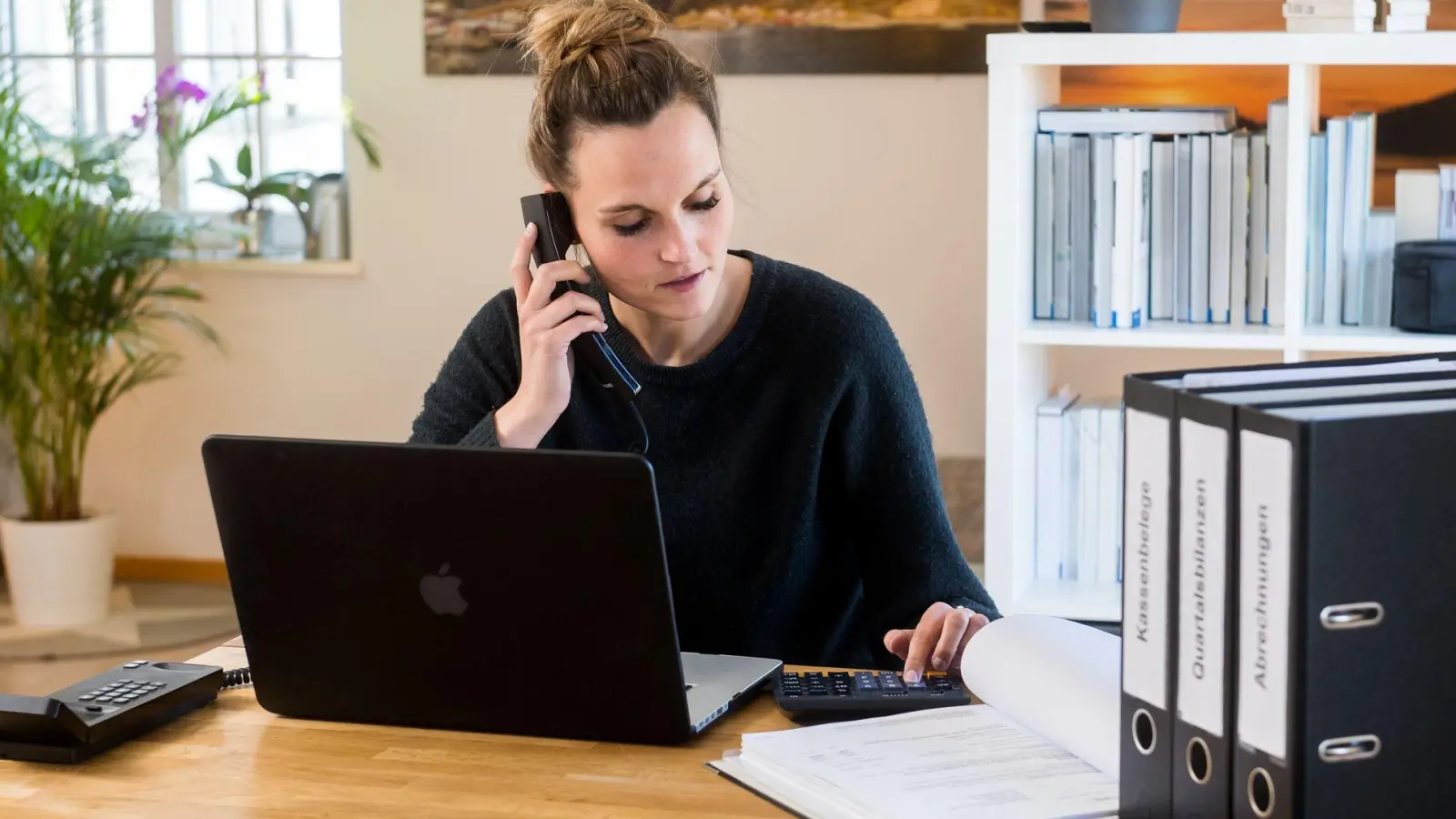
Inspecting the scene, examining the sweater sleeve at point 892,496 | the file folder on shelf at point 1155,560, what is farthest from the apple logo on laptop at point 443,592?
the sweater sleeve at point 892,496

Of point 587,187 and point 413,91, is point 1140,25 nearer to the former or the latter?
point 587,187

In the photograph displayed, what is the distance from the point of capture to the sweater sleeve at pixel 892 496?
1.68m

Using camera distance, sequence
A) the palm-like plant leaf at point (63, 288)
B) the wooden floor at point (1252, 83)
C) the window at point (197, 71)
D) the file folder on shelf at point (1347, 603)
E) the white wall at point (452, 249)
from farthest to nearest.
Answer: the window at point (197, 71) → the palm-like plant leaf at point (63, 288) → the white wall at point (452, 249) → the wooden floor at point (1252, 83) → the file folder on shelf at point (1347, 603)

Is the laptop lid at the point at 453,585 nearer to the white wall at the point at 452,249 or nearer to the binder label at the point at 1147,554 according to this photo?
the binder label at the point at 1147,554

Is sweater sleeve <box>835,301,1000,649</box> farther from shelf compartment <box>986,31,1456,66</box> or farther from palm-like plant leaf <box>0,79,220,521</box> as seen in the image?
palm-like plant leaf <box>0,79,220,521</box>

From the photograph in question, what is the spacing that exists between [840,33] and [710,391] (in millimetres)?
1766

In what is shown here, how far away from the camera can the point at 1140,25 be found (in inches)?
95.9

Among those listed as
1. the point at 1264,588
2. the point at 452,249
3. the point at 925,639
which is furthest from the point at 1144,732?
the point at 452,249

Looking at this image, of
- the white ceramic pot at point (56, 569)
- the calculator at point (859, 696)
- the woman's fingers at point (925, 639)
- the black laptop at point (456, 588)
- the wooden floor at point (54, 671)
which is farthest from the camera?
the white ceramic pot at point (56, 569)

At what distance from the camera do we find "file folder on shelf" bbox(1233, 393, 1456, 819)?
2.74ft

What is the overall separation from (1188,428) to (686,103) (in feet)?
3.07

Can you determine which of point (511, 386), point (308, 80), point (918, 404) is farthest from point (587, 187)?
point (308, 80)

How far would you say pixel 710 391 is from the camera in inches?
71.1

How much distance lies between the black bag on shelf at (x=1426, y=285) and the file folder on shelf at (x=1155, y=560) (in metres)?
1.50
